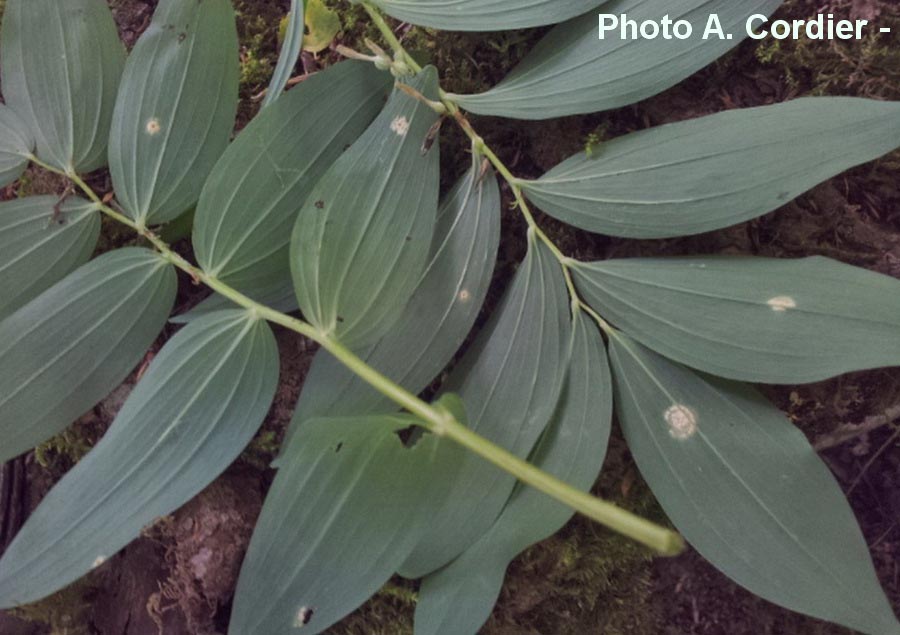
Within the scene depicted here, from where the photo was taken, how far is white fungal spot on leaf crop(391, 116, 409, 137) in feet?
3.73

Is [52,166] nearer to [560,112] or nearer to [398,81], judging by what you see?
[398,81]

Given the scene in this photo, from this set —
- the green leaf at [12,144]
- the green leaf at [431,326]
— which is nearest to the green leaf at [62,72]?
the green leaf at [12,144]

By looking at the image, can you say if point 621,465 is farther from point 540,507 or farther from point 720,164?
point 720,164

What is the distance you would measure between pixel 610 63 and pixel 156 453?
0.97 metres

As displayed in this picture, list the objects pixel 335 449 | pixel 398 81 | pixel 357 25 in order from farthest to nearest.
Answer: pixel 357 25, pixel 398 81, pixel 335 449

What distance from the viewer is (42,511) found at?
107cm

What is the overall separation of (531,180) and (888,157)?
654 millimetres

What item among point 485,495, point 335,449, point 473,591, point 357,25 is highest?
point 357,25

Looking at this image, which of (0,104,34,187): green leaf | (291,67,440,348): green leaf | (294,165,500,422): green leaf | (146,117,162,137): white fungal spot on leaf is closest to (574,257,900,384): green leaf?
(294,165,500,422): green leaf

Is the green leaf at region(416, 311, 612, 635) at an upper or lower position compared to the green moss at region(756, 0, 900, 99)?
lower

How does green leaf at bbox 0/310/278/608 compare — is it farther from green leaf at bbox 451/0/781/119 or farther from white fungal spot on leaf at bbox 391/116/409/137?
green leaf at bbox 451/0/781/119

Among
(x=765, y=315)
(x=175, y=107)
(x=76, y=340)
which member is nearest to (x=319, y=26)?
(x=175, y=107)

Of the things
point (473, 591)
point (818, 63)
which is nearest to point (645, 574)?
point (473, 591)

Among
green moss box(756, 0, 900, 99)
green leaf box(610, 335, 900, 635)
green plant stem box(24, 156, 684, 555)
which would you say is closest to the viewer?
green plant stem box(24, 156, 684, 555)
